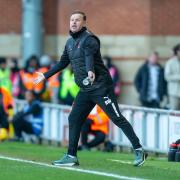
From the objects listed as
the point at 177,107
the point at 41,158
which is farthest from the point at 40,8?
the point at 41,158

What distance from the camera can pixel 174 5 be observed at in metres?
22.4

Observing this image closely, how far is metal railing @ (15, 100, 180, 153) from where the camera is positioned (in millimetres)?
16578

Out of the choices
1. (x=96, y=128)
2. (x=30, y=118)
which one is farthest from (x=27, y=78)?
(x=96, y=128)

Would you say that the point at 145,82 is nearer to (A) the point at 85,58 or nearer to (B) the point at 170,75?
(B) the point at 170,75

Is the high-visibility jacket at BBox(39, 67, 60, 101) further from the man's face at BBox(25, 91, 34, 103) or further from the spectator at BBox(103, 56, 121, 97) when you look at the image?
the man's face at BBox(25, 91, 34, 103)

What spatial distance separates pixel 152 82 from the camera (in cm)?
2077

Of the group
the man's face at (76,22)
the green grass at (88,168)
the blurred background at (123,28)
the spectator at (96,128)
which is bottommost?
the green grass at (88,168)

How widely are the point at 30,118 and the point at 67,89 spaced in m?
1.47

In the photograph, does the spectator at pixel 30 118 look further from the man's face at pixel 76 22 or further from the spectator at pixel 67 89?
the man's face at pixel 76 22

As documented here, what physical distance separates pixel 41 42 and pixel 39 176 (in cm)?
1230

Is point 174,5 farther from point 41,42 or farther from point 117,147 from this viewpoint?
point 117,147

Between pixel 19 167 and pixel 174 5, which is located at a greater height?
pixel 174 5

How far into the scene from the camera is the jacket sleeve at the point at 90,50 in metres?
12.4

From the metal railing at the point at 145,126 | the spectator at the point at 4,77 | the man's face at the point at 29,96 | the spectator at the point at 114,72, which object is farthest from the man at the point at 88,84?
the spectator at the point at 114,72
